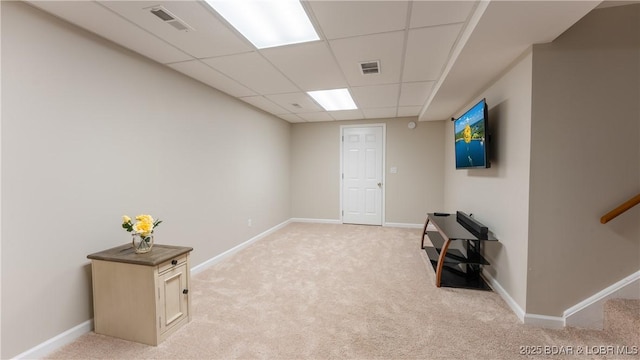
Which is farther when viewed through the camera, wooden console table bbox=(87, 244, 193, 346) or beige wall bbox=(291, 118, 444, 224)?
beige wall bbox=(291, 118, 444, 224)

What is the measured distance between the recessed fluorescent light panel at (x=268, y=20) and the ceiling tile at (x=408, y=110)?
9.04 ft

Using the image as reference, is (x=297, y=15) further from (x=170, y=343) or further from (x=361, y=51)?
(x=170, y=343)

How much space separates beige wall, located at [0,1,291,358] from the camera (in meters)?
1.56

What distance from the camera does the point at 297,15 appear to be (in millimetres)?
1773

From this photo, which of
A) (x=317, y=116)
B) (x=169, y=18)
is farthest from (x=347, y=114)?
(x=169, y=18)

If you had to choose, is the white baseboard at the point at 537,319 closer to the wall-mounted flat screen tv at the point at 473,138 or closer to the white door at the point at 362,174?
the wall-mounted flat screen tv at the point at 473,138

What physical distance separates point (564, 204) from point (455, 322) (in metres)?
1.22

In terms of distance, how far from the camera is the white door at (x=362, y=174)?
5.39m

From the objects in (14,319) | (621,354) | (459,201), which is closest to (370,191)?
(459,201)

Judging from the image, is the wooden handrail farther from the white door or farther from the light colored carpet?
the white door

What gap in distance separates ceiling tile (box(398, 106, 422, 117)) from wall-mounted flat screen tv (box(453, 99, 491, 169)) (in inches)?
46.9

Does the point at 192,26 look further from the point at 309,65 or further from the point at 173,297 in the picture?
the point at 173,297

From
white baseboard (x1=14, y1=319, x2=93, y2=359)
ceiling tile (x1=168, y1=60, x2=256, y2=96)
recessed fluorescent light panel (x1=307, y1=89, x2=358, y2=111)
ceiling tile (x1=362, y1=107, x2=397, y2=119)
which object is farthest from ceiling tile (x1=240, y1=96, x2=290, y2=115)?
white baseboard (x1=14, y1=319, x2=93, y2=359)

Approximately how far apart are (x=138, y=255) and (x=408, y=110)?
14.2 feet
